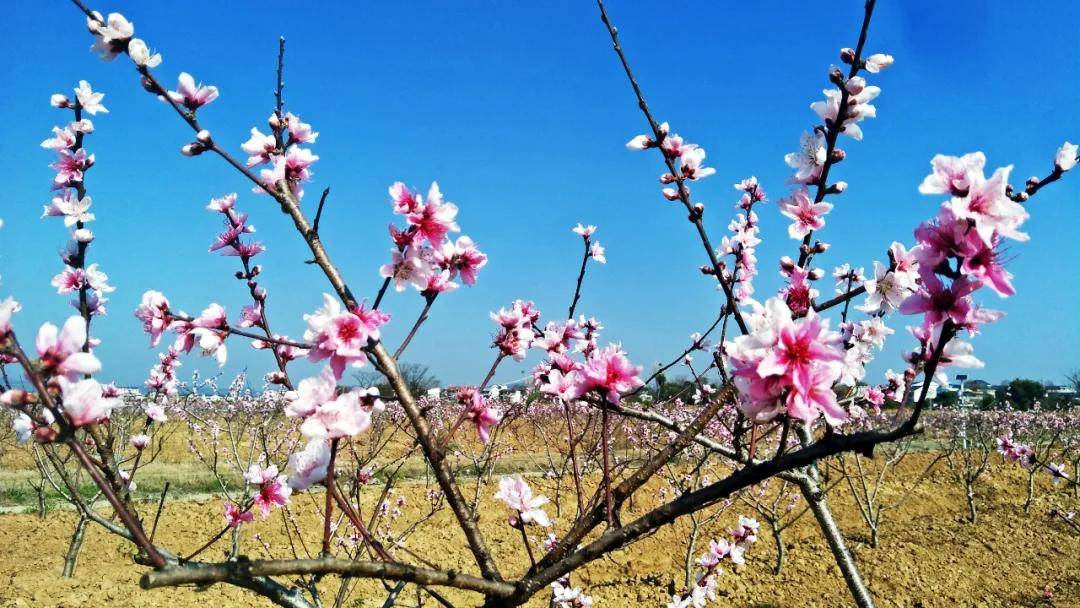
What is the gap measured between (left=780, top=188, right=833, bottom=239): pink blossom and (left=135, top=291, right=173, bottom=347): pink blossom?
167 cm

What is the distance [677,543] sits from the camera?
7.71 metres

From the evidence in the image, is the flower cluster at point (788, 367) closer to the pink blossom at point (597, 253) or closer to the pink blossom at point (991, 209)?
the pink blossom at point (991, 209)

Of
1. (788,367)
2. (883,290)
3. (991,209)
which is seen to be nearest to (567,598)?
(883,290)

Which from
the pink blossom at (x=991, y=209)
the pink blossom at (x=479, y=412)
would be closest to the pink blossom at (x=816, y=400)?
the pink blossom at (x=991, y=209)

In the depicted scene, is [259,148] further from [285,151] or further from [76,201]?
[76,201]

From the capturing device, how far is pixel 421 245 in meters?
1.39

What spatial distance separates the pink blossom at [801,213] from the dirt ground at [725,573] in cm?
440

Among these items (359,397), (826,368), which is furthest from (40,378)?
(826,368)

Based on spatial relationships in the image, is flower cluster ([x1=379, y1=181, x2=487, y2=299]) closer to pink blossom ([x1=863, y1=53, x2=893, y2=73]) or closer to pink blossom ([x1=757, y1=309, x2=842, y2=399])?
pink blossom ([x1=757, y1=309, x2=842, y2=399])

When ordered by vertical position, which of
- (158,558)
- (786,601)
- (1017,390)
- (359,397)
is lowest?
(158,558)

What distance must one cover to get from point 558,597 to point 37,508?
28.9ft

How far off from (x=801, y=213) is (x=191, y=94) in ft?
5.52

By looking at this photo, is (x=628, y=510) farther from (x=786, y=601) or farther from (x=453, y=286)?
(x=453, y=286)

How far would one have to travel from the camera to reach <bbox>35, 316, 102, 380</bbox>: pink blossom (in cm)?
94
